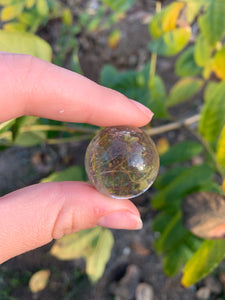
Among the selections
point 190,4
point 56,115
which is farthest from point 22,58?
point 190,4

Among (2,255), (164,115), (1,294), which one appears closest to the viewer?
(2,255)

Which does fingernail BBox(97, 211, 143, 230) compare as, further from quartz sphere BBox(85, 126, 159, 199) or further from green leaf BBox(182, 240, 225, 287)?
green leaf BBox(182, 240, 225, 287)

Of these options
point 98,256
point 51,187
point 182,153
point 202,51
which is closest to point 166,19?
point 202,51

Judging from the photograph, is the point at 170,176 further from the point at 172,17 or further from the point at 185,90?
the point at 172,17

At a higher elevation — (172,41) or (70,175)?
(172,41)

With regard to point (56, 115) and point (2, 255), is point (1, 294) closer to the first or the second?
point (2, 255)

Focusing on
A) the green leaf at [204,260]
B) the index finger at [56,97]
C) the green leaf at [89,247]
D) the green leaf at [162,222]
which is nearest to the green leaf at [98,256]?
the green leaf at [89,247]

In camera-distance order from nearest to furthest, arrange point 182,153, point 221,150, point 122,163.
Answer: point 122,163, point 221,150, point 182,153
